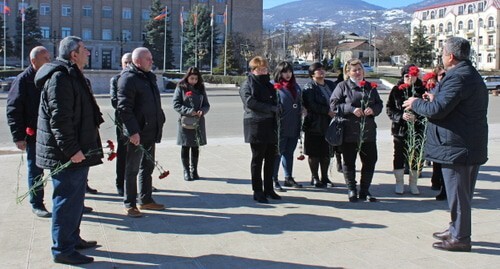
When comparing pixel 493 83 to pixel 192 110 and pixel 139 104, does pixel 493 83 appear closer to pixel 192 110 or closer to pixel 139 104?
pixel 192 110

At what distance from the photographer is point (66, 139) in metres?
Answer: 4.61

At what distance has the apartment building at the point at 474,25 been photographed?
9207 cm

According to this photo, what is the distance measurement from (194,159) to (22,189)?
2651mm

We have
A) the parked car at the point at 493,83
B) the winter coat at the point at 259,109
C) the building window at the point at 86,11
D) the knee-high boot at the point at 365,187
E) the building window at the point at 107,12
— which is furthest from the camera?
the building window at the point at 107,12

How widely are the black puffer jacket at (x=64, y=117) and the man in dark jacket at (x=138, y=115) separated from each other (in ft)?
3.86

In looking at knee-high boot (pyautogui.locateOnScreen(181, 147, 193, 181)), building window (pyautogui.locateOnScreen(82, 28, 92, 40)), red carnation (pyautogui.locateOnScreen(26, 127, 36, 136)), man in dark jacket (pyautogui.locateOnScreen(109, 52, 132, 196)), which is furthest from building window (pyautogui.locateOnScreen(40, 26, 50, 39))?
red carnation (pyautogui.locateOnScreen(26, 127, 36, 136))

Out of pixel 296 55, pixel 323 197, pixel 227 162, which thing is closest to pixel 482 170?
pixel 323 197

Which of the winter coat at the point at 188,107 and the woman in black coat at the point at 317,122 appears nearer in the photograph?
the woman in black coat at the point at 317,122

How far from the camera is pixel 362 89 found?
23.7 feet

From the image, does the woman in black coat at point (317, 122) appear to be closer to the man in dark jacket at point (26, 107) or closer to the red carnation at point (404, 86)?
the red carnation at point (404, 86)

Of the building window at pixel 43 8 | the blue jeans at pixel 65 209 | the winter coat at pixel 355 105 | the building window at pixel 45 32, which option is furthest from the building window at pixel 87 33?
the blue jeans at pixel 65 209

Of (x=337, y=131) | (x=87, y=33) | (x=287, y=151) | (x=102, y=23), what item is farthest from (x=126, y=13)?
(x=337, y=131)

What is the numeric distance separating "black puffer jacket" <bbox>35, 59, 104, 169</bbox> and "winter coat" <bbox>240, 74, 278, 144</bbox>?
2549 millimetres

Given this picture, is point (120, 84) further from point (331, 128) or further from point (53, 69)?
point (331, 128)
